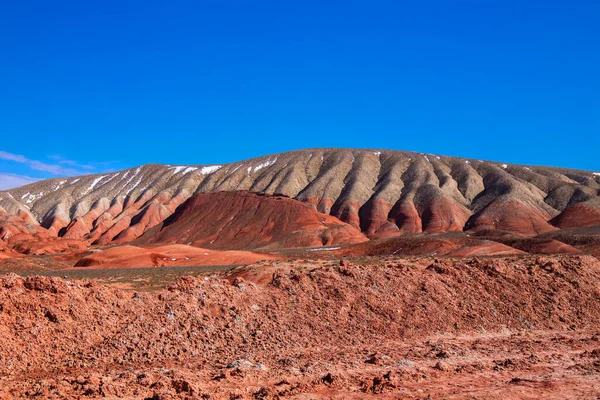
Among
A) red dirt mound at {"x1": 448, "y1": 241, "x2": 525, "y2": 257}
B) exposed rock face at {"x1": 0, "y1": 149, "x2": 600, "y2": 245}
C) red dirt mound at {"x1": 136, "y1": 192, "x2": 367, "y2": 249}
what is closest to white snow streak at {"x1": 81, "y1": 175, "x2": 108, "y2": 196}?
exposed rock face at {"x1": 0, "y1": 149, "x2": 600, "y2": 245}

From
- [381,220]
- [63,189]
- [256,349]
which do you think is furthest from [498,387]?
[63,189]

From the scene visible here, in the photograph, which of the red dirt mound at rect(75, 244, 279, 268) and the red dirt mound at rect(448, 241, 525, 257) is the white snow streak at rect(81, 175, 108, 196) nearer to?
the red dirt mound at rect(75, 244, 279, 268)

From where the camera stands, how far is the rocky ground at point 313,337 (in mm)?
9367

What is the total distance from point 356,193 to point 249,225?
34.8 m

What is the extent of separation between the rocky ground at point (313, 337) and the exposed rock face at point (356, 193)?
67.3 metres

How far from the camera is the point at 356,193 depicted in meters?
110

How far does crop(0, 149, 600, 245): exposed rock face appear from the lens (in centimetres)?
9538

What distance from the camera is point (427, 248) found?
2018 inches

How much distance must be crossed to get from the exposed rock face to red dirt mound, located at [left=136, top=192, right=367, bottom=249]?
46.6 ft

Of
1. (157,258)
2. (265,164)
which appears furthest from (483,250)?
(265,164)

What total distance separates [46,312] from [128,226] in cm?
10709

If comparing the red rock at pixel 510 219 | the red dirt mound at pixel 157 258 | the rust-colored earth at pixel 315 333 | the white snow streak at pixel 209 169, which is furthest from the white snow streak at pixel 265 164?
the rust-colored earth at pixel 315 333

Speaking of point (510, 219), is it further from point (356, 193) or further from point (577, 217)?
point (356, 193)

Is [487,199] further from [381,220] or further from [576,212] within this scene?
[381,220]
